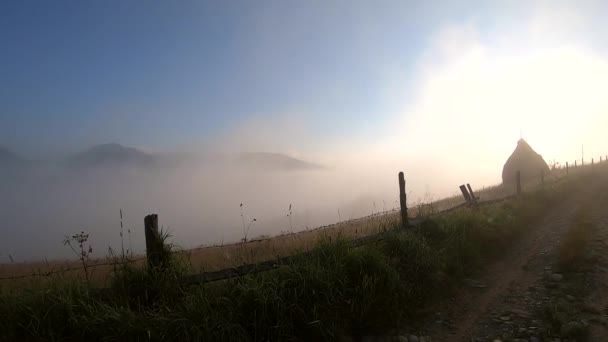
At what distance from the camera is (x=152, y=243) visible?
5.49 meters

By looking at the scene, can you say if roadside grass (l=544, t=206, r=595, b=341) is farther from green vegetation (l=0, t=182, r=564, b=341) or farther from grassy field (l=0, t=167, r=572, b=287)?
grassy field (l=0, t=167, r=572, b=287)

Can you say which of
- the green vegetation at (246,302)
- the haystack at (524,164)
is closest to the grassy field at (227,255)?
the green vegetation at (246,302)

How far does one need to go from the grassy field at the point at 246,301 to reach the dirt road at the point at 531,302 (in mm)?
551

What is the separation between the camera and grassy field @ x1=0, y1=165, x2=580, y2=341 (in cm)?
466

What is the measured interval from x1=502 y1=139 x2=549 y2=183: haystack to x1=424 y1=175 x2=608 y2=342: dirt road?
28.8 m

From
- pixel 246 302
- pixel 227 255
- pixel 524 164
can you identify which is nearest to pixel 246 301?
pixel 246 302

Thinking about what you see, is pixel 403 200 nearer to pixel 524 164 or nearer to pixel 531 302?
pixel 531 302

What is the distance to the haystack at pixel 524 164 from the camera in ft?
115

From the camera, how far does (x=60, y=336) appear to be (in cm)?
462

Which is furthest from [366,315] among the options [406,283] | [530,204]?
[530,204]

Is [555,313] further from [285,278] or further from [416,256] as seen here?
[285,278]

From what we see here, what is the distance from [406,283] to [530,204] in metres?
10.6

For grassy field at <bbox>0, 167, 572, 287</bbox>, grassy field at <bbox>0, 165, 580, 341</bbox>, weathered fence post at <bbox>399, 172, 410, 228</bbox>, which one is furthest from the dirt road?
grassy field at <bbox>0, 167, 572, 287</bbox>

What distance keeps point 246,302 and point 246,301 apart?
1 centimetres
